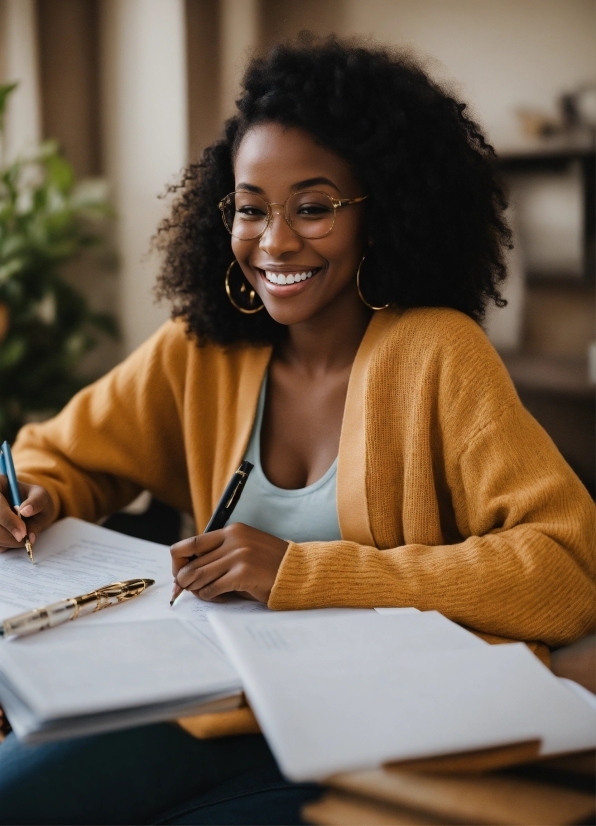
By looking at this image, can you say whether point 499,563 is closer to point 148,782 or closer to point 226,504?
point 226,504

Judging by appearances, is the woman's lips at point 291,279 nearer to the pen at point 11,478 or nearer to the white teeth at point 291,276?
the white teeth at point 291,276

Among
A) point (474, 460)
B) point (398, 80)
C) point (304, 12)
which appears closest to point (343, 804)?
point (474, 460)

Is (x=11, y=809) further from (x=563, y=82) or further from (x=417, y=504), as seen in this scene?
(x=563, y=82)

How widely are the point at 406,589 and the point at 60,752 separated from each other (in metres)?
0.41

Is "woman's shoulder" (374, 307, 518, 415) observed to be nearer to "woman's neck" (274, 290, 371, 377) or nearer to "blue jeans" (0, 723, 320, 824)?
"woman's neck" (274, 290, 371, 377)

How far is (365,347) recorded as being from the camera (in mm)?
1221

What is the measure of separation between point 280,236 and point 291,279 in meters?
0.07

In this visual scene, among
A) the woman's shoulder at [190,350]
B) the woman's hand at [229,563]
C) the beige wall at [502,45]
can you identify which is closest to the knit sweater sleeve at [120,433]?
the woman's shoulder at [190,350]

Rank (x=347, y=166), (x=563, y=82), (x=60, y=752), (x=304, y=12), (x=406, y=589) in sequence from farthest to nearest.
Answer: (x=304, y=12) → (x=563, y=82) → (x=347, y=166) → (x=406, y=589) → (x=60, y=752)

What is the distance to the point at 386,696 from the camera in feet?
2.16

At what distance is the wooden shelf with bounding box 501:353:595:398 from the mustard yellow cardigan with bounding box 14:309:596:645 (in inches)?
53.5

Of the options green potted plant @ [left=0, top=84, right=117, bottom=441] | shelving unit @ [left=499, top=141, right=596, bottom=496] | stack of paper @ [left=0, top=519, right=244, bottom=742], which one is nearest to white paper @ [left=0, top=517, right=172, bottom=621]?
stack of paper @ [left=0, top=519, right=244, bottom=742]

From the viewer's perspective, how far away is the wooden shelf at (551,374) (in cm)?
245

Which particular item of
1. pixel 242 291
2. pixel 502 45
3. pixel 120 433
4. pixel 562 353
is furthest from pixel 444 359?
pixel 502 45
